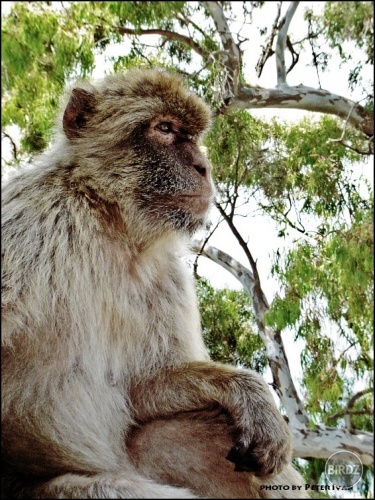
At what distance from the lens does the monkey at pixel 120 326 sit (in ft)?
8.14

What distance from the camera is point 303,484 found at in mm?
2834

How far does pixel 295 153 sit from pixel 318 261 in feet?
1.76

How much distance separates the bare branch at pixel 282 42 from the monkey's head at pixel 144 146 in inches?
14.4

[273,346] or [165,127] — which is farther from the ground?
[165,127]

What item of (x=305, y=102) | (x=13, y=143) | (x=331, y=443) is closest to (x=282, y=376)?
(x=331, y=443)

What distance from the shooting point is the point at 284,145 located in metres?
3.63

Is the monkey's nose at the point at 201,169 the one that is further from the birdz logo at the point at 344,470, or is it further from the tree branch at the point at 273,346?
the birdz logo at the point at 344,470

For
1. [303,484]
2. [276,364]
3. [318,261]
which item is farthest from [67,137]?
[303,484]

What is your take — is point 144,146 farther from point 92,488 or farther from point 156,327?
A: point 92,488

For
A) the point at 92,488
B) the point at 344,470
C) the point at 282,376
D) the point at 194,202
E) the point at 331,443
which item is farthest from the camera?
the point at 282,376

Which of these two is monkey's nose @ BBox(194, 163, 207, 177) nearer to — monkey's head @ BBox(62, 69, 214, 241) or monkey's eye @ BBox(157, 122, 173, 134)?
monkey's head @ BBox(62, 69, 214, 241)

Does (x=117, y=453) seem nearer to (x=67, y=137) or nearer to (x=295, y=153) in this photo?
(x=67, y=137)

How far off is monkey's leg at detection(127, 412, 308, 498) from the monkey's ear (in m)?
1.31

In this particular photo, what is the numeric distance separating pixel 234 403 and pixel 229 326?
134 cm
